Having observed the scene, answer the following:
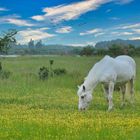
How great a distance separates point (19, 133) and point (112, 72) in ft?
28.3

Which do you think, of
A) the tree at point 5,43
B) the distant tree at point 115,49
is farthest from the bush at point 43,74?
the distant tree at point 115,49

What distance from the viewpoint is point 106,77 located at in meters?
19.3

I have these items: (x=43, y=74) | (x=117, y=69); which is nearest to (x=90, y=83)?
(x=117, y=69)

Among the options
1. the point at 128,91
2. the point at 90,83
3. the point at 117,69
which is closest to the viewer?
the point at 90,83

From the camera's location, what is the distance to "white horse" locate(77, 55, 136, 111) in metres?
18.2

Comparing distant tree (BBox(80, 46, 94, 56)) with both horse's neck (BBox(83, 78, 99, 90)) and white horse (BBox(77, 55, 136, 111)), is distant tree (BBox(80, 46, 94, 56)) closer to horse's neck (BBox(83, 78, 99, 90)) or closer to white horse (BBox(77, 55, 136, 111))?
white horse (BBox(77, 55, 136, 111))

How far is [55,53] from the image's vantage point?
371 ft

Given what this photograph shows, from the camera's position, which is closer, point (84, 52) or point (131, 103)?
point (131, 103)

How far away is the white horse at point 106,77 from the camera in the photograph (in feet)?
59.8

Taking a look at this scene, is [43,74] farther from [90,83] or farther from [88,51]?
[88,51]

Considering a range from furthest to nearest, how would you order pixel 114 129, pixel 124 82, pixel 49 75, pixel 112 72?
pixel 49 75 → pixel 124 82 → pixel 112 72 → pixel 114 129

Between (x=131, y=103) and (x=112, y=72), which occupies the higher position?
(x=112, y=72)

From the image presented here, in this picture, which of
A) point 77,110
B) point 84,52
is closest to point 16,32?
point 77,110

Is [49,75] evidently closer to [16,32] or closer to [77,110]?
[16,32]
